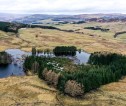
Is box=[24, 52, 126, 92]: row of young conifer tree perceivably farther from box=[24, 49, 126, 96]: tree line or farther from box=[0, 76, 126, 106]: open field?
box=[0, 76, 126, 106]: open field

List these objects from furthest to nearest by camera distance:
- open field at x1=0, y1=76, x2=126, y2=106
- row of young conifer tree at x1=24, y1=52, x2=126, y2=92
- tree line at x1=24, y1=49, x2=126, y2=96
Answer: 1. row of young conifer tree at x1=24, y1=52, x2=126, y2=92
2. tree line at x1=24, y1=49, x2=126, y2=96
3. open field at x1=0, y1=76, x2=126, y2=106

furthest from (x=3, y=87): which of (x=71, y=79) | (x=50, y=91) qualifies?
(x=71, y=79)

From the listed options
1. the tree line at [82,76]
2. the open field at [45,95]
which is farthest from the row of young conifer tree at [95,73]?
the open field at [45,95]

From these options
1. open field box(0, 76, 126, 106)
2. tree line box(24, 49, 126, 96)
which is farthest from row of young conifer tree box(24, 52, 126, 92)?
open field box(0, 76, 126, 106)

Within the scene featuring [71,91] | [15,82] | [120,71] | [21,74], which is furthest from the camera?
[21,74]

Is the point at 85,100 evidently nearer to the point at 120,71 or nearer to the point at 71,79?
the point at 71,79

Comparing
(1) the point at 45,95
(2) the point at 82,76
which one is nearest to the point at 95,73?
(2) the point at 82,76

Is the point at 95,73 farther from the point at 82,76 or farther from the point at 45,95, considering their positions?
the point at 45,95

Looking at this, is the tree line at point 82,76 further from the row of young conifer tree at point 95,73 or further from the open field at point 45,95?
the open field at point 45,95

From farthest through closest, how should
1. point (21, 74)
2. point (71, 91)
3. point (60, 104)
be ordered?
point (21, 74)
point (71, 91)
point (60, 104)
